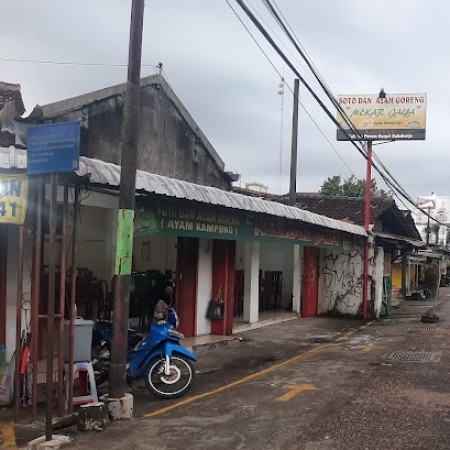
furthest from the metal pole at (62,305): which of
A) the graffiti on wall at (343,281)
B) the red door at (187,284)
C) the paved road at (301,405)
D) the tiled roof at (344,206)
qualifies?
the tiled roof at (344,206)

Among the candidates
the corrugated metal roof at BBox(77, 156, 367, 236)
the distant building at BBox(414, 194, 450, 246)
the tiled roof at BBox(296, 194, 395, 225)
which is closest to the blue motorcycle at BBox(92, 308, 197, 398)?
the corrugated metal roof at BBox(77, 156, 367, 236)

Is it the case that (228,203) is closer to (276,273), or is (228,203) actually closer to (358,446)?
(358,446)

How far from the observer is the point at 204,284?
12.4m

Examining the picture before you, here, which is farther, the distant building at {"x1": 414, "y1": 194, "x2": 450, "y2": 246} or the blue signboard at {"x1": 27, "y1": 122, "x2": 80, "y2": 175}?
the distant building at {"x1": 414, "y1": 194, "x2": 450, "y2": 246}

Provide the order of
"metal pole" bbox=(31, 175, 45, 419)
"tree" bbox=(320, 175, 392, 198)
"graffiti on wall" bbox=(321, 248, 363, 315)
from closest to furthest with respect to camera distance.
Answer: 1. "metal pole" bbox=(31, 175, 45, 419)
2. "graffiti on wall" bbox=(321, 248, 363, 315)
3. "tree" bbox=(320, 175, 392, 198)

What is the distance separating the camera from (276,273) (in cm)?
1850

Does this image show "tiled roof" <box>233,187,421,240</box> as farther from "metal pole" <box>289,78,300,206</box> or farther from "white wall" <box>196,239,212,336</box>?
"white wall" <box>196,239,212,336</box>

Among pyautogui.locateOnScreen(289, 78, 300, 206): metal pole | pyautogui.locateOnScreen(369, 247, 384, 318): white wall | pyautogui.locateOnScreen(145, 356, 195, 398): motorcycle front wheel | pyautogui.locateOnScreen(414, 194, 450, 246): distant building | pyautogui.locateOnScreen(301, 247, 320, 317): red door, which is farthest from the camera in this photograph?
pyautogui.locateOnScreen(414, 194, 450, 246): distant building

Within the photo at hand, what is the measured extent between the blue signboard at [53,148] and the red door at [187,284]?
260 inches

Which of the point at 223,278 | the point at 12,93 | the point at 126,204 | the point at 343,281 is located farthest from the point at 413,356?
the point at 12,93

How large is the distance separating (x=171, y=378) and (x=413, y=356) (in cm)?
569

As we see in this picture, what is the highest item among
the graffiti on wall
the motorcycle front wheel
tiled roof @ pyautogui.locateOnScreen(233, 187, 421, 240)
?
tiled roof @ pyautogui.locateOnScreen(233, 187, 421, 240)

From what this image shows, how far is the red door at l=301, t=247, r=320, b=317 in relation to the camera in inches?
722

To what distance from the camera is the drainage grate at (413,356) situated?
10.5m
